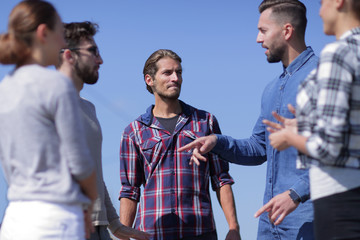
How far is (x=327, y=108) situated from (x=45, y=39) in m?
1.54

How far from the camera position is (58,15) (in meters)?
2.93

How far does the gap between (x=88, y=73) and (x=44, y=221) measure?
167 cm

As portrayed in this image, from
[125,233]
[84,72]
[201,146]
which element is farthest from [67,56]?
[125,233]

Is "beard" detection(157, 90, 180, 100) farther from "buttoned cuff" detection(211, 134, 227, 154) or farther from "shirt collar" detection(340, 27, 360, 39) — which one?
"shirt collar" detection(340, 27, 360, 39)

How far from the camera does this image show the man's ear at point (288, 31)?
16.3 ft

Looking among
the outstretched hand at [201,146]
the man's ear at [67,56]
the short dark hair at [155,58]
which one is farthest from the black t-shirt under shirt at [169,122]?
the man's ear at [67,56]

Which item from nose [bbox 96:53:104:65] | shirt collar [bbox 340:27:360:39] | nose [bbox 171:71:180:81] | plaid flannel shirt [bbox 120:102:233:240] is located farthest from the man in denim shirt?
shirt collar [bbox 340:27:360:39]

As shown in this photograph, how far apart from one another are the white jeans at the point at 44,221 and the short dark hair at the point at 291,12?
317cm

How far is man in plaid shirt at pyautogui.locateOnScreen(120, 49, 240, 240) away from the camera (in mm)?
5215

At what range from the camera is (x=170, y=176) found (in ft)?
17.4

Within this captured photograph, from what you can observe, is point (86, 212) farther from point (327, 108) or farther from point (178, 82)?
point (178, 82)

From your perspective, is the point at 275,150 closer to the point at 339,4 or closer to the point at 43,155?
the point at 339,4

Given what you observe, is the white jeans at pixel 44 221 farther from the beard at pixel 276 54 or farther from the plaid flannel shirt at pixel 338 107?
the beard at pixel 276 54

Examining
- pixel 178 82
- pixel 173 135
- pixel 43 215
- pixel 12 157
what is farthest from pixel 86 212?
pixel 178 82
